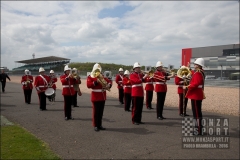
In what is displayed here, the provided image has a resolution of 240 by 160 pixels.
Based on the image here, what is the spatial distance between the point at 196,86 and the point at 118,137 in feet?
9.26

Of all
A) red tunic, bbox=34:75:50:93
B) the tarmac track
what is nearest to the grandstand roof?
red tunic, bbox=34:75:50:93

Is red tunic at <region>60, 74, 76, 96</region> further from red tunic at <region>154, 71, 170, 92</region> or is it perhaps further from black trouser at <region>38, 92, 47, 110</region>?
red tunic at <region>154, 71, 170, 92</region>

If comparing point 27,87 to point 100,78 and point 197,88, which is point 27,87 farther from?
point 197,88

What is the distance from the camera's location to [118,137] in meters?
6.83

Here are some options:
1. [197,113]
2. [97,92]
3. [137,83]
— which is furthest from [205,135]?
[97,92]

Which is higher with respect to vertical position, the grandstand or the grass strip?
the grandstand

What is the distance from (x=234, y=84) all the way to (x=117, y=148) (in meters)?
24.6

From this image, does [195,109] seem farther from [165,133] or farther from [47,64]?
[47,64]

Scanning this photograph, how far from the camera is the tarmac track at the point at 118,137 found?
18.2 ft

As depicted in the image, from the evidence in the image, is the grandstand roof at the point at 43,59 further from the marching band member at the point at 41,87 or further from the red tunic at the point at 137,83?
the red tunic at the point at 137,83

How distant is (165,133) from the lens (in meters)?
7.27

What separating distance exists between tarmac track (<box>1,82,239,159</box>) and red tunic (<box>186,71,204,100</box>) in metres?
1.37

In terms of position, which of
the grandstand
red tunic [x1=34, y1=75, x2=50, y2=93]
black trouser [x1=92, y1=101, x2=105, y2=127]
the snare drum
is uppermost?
the grandstand

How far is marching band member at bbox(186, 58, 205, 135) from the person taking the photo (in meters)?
6.70
